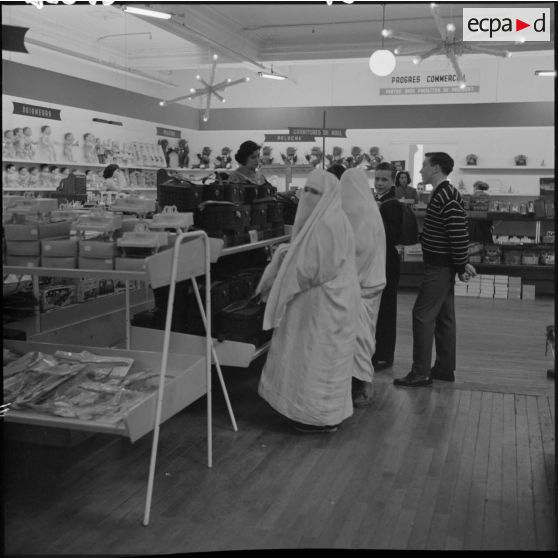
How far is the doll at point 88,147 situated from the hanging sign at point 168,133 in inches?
92.9

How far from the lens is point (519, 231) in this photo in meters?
11.0

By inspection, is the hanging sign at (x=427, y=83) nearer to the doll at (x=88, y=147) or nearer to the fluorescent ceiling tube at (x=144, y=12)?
the doll at (x=88, y=147)

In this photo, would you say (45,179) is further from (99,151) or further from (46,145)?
(99,151)

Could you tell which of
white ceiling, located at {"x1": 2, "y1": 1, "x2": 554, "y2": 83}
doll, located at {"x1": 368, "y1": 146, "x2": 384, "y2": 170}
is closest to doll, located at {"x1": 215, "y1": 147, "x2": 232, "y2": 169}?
white ceiling, located at {"x1": 2, "y1": 1, "x2": 554, "y2": 83}

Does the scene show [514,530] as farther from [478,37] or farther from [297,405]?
[478,37]

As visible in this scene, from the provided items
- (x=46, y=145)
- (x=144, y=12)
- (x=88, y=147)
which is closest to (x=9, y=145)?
(x=46, y=145)

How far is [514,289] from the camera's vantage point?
9.22 metres

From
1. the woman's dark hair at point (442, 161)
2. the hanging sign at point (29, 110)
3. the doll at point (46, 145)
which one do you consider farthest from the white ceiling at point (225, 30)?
the woman's dark hair at point (442, 161)

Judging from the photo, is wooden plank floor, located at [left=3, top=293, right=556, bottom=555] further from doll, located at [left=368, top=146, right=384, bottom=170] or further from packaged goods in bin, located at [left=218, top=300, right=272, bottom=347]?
doll, located at [left=368, top=146, right=384, bottom=170]

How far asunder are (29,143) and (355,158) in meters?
5.74

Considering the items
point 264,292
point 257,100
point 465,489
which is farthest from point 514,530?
point 257,100

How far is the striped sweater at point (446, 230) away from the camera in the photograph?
4621 mm

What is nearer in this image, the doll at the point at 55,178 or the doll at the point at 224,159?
the doll at the point at 55,178

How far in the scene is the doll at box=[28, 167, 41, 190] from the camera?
9.95 metres
